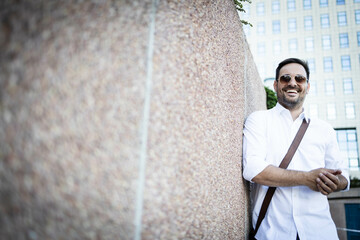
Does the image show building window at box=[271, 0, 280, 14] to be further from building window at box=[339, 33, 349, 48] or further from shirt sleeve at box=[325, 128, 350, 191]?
shirt sleeve at box=[325, 128, 350, 191]

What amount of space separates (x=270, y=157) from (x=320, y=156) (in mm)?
517

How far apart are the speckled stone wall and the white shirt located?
3.86ft

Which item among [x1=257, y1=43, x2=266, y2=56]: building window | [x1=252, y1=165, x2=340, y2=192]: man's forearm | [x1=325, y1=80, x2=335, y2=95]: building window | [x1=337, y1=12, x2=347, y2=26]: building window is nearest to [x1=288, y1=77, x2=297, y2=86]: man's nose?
[x1=252, y1=165, x2=340, y2=192]: man's forearm

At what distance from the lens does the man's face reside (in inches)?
103

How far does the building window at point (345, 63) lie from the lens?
116 feet

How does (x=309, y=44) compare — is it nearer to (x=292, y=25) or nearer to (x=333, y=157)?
(x=292, y=25)

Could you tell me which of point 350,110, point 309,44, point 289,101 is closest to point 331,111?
point 350,110

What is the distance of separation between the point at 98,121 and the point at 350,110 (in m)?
40.9

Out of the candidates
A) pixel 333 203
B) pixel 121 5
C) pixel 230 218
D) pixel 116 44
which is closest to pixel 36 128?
pixel 116 44

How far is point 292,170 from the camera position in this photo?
6.59 ft

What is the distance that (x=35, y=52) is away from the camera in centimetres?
71

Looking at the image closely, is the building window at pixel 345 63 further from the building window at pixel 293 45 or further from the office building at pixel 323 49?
the building window at pixel 293 45

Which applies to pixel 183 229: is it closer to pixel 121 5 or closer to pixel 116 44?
pixel 116 44

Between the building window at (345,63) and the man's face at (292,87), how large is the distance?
133ft
